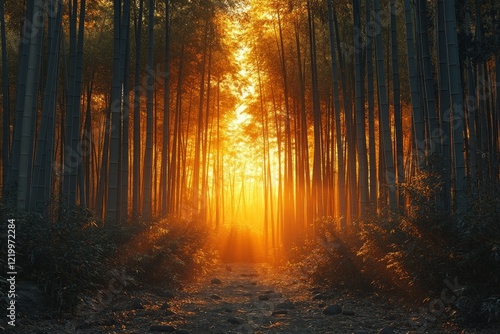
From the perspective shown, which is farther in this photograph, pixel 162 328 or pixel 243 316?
pixel 243 316

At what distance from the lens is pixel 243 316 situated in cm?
636

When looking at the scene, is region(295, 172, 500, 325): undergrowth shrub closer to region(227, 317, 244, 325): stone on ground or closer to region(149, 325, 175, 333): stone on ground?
region(227, 317, 244, 325): stone on ground

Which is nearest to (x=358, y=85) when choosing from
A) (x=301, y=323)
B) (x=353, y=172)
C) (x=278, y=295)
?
(x=353, y=172)

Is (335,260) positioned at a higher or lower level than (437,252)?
lower

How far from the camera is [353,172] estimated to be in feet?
34.6

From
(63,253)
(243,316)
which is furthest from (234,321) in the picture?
(63,253)

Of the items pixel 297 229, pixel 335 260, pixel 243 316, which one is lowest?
pixel 243 316

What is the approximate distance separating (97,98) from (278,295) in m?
10.8

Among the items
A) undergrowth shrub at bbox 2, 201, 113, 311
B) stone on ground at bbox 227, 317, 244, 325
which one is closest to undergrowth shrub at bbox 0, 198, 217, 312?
undergrowth shrub at bbox 2, 201, 113, 311

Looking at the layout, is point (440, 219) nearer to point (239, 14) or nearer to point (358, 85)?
point (358, 85)

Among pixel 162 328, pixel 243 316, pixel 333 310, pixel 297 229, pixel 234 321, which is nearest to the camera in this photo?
pixel 162 328

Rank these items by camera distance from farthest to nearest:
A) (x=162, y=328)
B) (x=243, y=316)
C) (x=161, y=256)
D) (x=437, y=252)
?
(x=161, y=256) < (x=243, y=316) < (x=437, y=252) < (x=162, y=328)

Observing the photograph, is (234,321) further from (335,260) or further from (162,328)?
(335,260)

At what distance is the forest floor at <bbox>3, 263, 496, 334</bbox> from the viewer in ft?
16.1
